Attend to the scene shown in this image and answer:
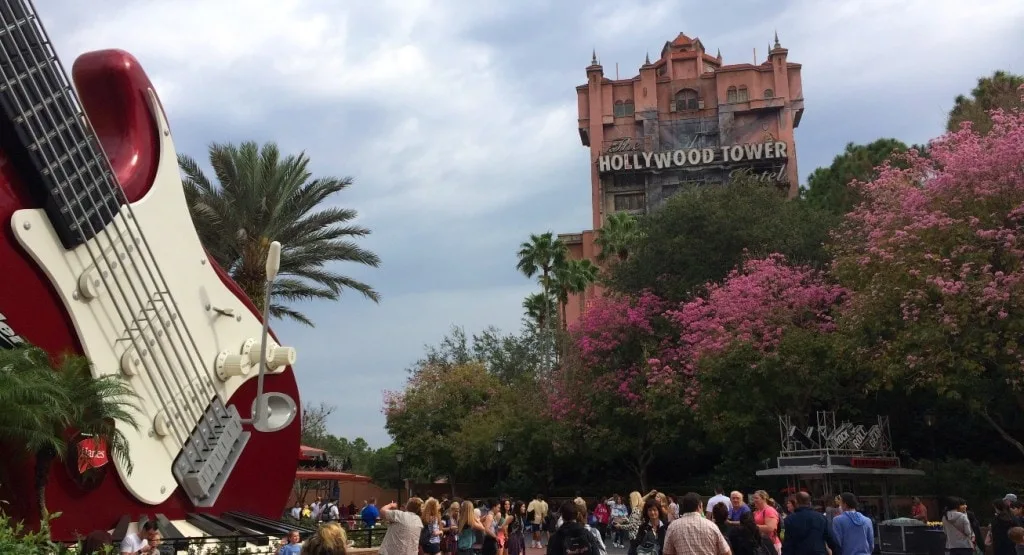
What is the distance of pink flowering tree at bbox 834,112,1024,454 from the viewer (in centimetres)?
1928

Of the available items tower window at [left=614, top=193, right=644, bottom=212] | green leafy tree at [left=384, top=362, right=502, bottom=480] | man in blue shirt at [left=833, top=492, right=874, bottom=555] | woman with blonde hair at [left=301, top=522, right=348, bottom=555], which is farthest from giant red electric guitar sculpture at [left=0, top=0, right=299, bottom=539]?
tower window at [left=614, top=193, right=644, bottom=212]

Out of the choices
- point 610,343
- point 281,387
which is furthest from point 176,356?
point 610,343

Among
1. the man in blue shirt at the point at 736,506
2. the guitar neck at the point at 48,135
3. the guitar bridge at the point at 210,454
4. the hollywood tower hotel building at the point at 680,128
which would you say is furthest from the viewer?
the hollywood tower hotel building at the point at 680,128

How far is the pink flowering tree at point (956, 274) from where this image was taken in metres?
19.3

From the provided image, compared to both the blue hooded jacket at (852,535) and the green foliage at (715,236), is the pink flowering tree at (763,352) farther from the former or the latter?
the blue hooded jacket at (852,535)

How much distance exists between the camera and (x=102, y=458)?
12.4 meters

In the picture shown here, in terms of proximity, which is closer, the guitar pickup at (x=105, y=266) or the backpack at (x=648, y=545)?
the backpack at (x=648, y=545)

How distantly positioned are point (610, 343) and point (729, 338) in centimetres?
746

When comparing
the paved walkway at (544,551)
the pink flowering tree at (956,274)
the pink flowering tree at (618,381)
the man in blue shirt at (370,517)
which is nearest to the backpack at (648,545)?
the man in blue shirt at (370,517)

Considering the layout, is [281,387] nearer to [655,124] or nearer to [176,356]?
[176,356]

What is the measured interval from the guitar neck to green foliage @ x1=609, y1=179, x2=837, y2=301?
79.1ft

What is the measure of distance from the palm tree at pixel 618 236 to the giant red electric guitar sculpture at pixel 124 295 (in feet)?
99.7

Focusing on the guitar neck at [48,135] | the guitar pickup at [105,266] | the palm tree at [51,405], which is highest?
the guitar neck at [48,135]

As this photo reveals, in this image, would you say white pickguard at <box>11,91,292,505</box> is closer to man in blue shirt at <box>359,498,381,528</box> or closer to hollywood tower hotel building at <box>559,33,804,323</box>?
man in blue shirt at <box>359,498,381,528</box>
